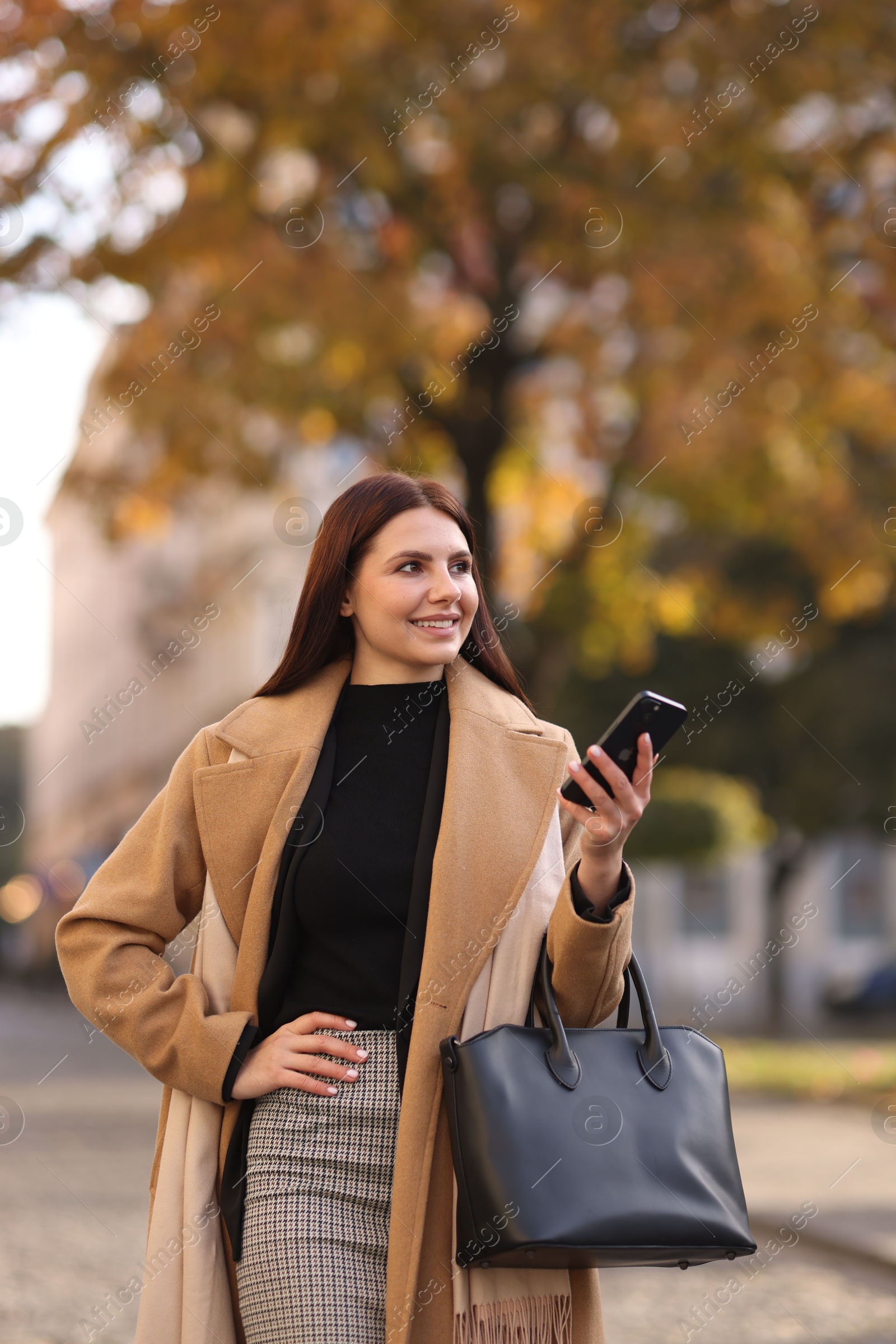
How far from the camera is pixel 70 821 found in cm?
6334

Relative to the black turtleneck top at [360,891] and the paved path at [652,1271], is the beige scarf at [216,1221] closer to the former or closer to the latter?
the black turtleneck top at [360,891]

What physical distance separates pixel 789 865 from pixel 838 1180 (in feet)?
62.2

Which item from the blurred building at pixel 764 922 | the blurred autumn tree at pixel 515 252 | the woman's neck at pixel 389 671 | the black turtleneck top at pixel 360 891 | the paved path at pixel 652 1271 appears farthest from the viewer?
the blurred building at pixel 764 922

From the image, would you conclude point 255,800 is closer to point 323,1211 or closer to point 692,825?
point 323,1211

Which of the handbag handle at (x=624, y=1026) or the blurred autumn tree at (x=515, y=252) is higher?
the blurred autumn tree at (x=515, y=252)

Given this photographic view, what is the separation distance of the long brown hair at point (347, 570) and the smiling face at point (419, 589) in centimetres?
3

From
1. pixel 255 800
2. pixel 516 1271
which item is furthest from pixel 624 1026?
pixel 255 800

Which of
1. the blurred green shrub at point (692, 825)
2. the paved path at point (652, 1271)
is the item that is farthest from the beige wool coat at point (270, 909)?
the blurred green shrub at point (692, 825)

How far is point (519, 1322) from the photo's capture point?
99.5 inches

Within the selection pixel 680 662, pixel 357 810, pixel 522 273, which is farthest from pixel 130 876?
pixel 680 662

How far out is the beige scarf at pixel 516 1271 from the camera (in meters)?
2.50

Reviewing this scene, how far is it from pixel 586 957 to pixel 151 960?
0.75 metres

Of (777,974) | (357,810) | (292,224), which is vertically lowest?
(777,974)

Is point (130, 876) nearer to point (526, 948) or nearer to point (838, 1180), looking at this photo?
point (526, 948)
